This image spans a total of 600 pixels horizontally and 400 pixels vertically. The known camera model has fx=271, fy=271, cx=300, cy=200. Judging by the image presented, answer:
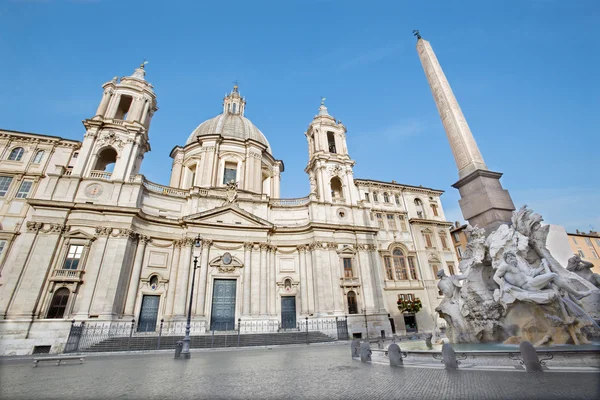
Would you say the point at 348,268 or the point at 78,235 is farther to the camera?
the point at 348,268

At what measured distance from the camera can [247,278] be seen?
77.3 feet

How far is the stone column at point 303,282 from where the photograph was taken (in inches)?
938

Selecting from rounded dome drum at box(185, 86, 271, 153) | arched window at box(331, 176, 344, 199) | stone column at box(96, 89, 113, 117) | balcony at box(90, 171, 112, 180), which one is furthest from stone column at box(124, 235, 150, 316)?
arched window at box(331, 176, 344, 199)

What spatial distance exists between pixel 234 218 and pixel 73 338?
13564mm

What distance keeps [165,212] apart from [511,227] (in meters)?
24.8

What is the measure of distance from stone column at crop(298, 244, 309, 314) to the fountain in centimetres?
1607

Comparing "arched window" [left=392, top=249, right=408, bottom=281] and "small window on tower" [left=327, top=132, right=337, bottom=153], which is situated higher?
"small window on tower" [left=327, top=132, right=337, bottom=153]

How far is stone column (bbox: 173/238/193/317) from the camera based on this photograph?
20.7 metres

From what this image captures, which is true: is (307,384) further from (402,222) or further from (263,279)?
(402,222)

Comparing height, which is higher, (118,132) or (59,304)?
(118,132)

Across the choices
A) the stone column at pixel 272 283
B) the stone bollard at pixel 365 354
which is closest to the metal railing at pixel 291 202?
the stone column at pixel 272 283

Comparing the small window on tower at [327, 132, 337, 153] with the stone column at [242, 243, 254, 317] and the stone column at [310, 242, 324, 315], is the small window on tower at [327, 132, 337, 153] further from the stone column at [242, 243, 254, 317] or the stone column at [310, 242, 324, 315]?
the stone column at [242, 243, 254, 317]

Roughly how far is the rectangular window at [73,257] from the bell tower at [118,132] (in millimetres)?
6131

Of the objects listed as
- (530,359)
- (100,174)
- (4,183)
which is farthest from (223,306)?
(530,359)
